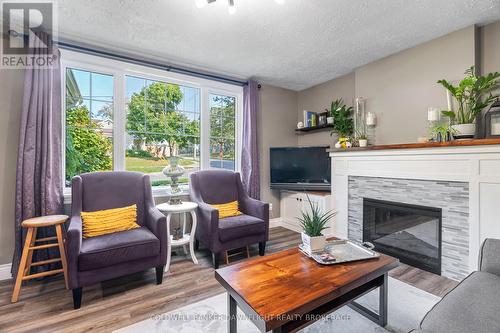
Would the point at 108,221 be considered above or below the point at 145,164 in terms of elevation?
below

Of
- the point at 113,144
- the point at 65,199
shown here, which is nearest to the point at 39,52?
the point at 113,144

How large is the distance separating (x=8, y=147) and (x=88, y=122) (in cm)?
74

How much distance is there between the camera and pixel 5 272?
230cm

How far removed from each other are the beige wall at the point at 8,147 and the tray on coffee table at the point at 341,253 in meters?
2.82

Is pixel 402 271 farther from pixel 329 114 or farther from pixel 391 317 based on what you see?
pixel 329 114

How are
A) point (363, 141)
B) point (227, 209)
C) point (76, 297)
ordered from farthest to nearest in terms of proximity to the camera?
point (363, 141) → point (227, 209) → point (76, 297)

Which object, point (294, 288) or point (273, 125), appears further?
point (273, 125)

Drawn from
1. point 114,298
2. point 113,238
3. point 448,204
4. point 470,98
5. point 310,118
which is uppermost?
point 310,118

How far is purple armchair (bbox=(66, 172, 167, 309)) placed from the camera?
1801mm

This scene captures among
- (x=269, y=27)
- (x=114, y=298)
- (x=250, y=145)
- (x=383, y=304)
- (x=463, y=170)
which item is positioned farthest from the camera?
(x=250, y=145)

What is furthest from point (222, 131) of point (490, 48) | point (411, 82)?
point (490, 48)

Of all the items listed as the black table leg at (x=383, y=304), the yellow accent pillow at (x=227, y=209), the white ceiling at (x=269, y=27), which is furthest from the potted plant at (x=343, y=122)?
the black table leg at (x=383, y=304)

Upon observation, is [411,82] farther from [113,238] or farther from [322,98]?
[113,238]

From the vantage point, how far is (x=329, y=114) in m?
3.70
